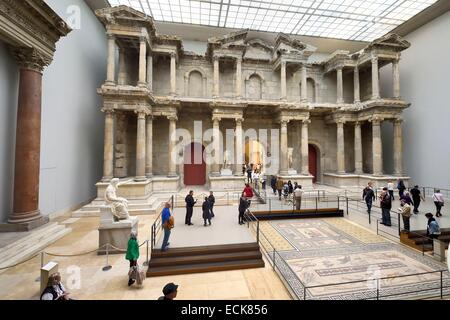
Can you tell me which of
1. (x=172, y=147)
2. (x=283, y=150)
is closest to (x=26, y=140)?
(x=172, y=147)

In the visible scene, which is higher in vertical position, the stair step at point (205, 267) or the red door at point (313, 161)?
the red door at point (313, 161)

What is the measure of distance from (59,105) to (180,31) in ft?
37.2

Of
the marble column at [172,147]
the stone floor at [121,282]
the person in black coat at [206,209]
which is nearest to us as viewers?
the stone floor at [121,282]

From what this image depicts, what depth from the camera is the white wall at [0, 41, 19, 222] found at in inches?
261

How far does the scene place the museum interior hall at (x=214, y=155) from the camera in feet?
17.3

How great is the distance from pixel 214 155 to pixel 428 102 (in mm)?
16785

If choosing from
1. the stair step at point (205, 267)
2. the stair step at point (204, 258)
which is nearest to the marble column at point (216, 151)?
the stair step at point (204, 258)

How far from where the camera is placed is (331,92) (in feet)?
60.2

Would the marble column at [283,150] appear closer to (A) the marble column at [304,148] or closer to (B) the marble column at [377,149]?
(A) the marble column at [304,148]

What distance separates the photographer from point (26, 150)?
22.4 ft

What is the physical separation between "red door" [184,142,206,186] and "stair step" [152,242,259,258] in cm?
1093

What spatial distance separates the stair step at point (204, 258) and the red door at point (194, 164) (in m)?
11.1

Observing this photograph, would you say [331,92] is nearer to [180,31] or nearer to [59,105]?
[180,31]

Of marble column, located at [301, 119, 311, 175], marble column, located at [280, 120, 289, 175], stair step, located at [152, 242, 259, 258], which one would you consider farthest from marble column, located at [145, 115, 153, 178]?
marble column, located at [301, 119, 311, 175]
